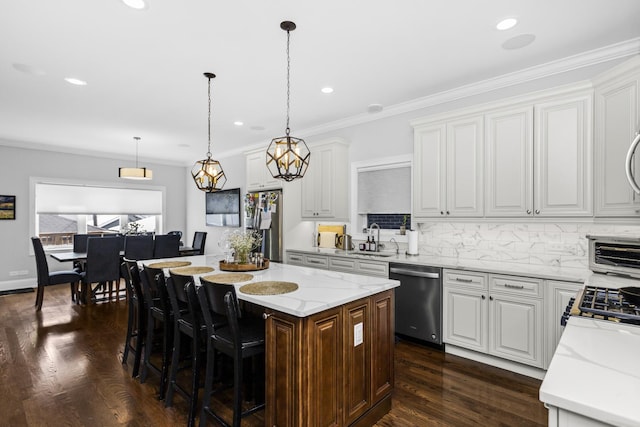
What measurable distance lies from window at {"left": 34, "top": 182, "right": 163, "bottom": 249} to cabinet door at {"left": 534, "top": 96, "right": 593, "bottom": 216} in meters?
6.94

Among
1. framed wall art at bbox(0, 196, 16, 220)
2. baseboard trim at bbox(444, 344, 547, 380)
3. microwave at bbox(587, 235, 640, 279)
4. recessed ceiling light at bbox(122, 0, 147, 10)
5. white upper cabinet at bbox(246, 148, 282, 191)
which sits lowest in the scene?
baseboard trim at bbox(444, 344, 547, 380)

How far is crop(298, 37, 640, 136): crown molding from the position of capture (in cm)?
281

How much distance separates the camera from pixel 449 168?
353 centimetres

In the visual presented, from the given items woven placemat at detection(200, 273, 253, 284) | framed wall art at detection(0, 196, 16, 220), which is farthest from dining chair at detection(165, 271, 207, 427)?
framed wall art at detection(0, 196, 16, 220)

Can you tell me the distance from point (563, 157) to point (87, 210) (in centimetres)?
824

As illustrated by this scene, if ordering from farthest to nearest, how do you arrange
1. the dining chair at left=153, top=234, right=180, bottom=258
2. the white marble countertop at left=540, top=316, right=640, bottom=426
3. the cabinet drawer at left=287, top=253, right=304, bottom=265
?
the dining chair at left=153, top=234, right=180, bottom=258
the cabinet drawer at left=287, top=253, right=304, bottom=265
the white marble countertop at left=540, top=316, right=640, bottom=426

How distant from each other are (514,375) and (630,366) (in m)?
2.27

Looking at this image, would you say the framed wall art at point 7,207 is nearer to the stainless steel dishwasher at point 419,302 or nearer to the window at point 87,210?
the window at point 87,210

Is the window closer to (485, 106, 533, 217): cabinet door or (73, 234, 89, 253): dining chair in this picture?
(73, 234, 89, 253): dining chair

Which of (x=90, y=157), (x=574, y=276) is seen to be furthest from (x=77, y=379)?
(x=90, y=157)

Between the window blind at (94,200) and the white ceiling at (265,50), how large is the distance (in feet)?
8.08

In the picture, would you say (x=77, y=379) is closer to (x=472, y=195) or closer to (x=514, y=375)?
(x=514, y=375)

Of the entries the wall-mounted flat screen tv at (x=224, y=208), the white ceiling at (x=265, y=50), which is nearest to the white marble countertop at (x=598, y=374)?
the white ceiling at (x=265, y=50)

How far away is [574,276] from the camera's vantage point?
8.70 feet
